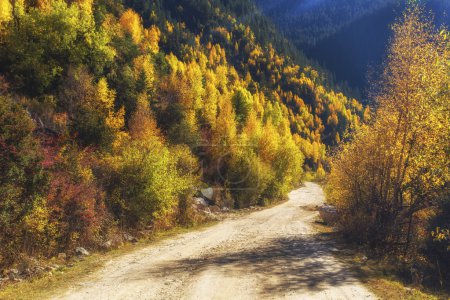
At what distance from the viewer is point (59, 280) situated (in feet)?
57.2

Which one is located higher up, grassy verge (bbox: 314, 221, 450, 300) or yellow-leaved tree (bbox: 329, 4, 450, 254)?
yellow-leaved tree (bbox: 329, 4, 450, 254)

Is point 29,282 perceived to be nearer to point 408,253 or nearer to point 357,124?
point 408,253

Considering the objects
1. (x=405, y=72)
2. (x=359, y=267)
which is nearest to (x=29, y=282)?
(x=359, y=267)

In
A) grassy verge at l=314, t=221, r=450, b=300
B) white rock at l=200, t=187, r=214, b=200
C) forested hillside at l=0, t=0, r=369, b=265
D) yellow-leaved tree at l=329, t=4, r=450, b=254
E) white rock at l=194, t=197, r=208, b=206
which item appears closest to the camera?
grassy verge at l=314, t=221, r=450, b=300

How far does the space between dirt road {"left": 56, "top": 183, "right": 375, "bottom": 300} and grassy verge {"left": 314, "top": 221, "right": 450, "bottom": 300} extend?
2.34 ft

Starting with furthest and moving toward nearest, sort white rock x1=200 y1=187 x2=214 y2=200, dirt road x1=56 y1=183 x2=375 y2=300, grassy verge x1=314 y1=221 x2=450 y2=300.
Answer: white rock x1=200 y1=187 x2=214 y2=200
grassy verge x1=314 y1=221 x2=450 y2=300
dirt road x1=56 y1=183 x2=375 y2=300

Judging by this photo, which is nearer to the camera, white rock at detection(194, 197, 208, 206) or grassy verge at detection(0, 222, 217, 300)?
grassy verge at detection(0, 222, 217, 300)

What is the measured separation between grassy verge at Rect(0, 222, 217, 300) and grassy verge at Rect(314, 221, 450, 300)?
591 inches

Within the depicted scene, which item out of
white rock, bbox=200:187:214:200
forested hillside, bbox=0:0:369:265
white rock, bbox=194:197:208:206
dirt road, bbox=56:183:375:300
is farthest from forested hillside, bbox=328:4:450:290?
white rock, bbox=200:187:214:200

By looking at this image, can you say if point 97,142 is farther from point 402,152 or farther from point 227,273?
point 402,152

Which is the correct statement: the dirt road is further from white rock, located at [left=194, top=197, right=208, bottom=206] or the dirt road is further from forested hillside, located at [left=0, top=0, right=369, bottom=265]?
white rock, located at [left=194, top=197, right=208, bottom=206]

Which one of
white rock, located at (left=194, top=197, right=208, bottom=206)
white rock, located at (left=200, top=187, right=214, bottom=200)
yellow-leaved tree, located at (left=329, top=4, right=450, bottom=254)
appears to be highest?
yellow-leaved tree, located at (left=329, top=4, right=450, bottom=254)

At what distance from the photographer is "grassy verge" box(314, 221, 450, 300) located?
50.2 feet

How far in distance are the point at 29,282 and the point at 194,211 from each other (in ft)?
87.2
